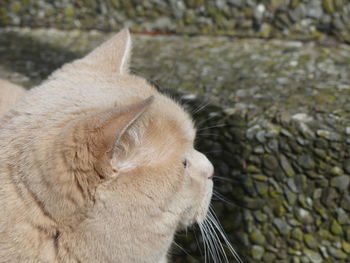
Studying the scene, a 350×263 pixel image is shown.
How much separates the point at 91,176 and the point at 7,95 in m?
1.20

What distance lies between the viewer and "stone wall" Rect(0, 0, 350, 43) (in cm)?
411

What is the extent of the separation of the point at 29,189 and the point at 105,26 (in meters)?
3.48

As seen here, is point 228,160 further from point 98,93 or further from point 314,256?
point 98,93

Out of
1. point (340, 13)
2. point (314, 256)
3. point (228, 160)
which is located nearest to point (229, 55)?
point (340, 13)

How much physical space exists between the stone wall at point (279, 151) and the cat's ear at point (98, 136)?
1.13m

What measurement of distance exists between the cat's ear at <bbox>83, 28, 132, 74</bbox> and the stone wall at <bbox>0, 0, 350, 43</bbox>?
2.19 metres

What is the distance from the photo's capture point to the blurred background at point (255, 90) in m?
2.95

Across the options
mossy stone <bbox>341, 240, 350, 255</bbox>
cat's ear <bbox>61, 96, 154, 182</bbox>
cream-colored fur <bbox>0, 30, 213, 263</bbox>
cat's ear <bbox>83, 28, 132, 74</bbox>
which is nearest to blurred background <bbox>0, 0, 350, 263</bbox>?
mossy stone <bbox>341, 240, 350, 255</bbox>

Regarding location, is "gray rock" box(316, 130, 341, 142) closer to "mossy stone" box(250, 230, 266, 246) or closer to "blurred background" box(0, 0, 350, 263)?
"blurred background" box(0, 0, 350, 263)

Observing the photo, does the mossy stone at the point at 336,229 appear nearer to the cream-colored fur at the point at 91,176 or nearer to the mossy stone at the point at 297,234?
the mossy stone at the point at 297,234

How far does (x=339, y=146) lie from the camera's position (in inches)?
114

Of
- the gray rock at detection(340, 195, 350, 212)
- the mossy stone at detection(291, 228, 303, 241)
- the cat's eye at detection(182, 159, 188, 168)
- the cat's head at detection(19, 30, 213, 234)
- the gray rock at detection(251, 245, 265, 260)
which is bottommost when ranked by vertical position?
the gray rock at detection(251, 245, 265, 260)

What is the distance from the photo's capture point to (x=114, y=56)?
229cm

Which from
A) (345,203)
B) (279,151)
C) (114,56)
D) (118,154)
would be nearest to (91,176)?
(118,154)
